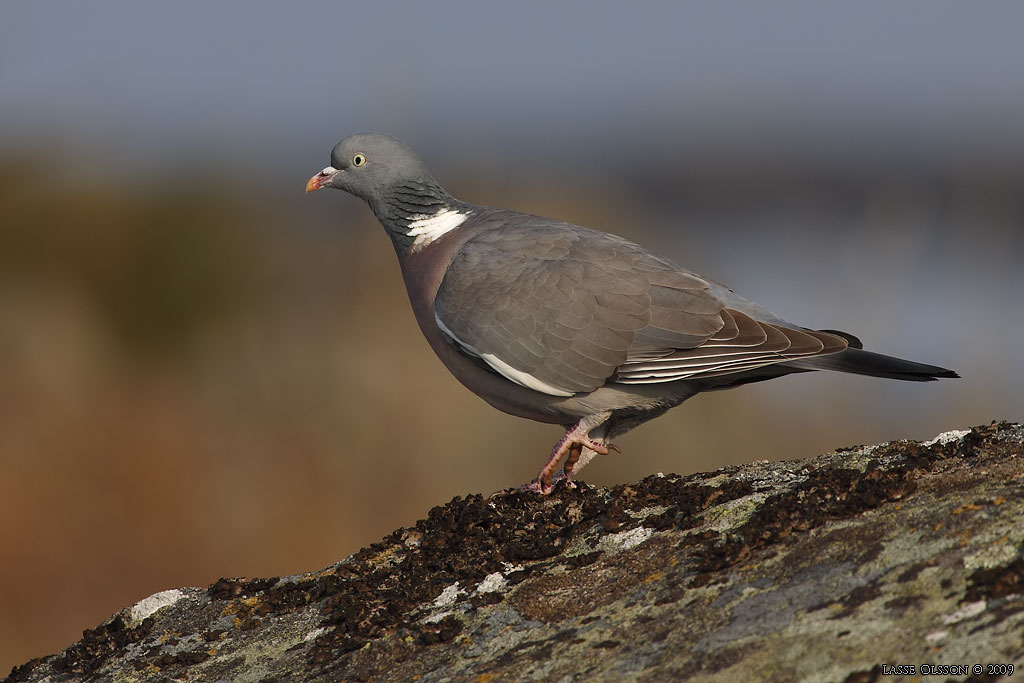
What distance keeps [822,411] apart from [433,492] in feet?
9.70

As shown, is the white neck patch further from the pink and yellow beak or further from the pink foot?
the pink foot

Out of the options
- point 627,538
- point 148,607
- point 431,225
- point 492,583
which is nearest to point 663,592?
point 627,538

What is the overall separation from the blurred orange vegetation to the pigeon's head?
2703mm

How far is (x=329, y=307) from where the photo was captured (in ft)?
Result: 30.9

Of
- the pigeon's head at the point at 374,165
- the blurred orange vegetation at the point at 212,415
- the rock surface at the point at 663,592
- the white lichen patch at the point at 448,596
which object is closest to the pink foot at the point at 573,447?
the rock surface at the point at 663,592

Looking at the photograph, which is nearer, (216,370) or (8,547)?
(8,547)

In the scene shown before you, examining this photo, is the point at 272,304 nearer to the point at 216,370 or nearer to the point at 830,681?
the point at 216,370

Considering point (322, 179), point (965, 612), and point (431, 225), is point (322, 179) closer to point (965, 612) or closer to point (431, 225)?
point (431, 225)

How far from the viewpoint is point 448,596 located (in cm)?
335

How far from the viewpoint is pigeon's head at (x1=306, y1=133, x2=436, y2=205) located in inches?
236

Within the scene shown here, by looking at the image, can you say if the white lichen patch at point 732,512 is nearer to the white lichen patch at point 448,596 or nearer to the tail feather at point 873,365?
the white lichen patch at point 448,596

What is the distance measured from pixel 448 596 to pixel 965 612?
1.52 metres

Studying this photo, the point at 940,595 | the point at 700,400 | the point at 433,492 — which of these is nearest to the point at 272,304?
the point at 433,492

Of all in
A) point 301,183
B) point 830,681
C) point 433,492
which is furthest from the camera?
point 301,183
